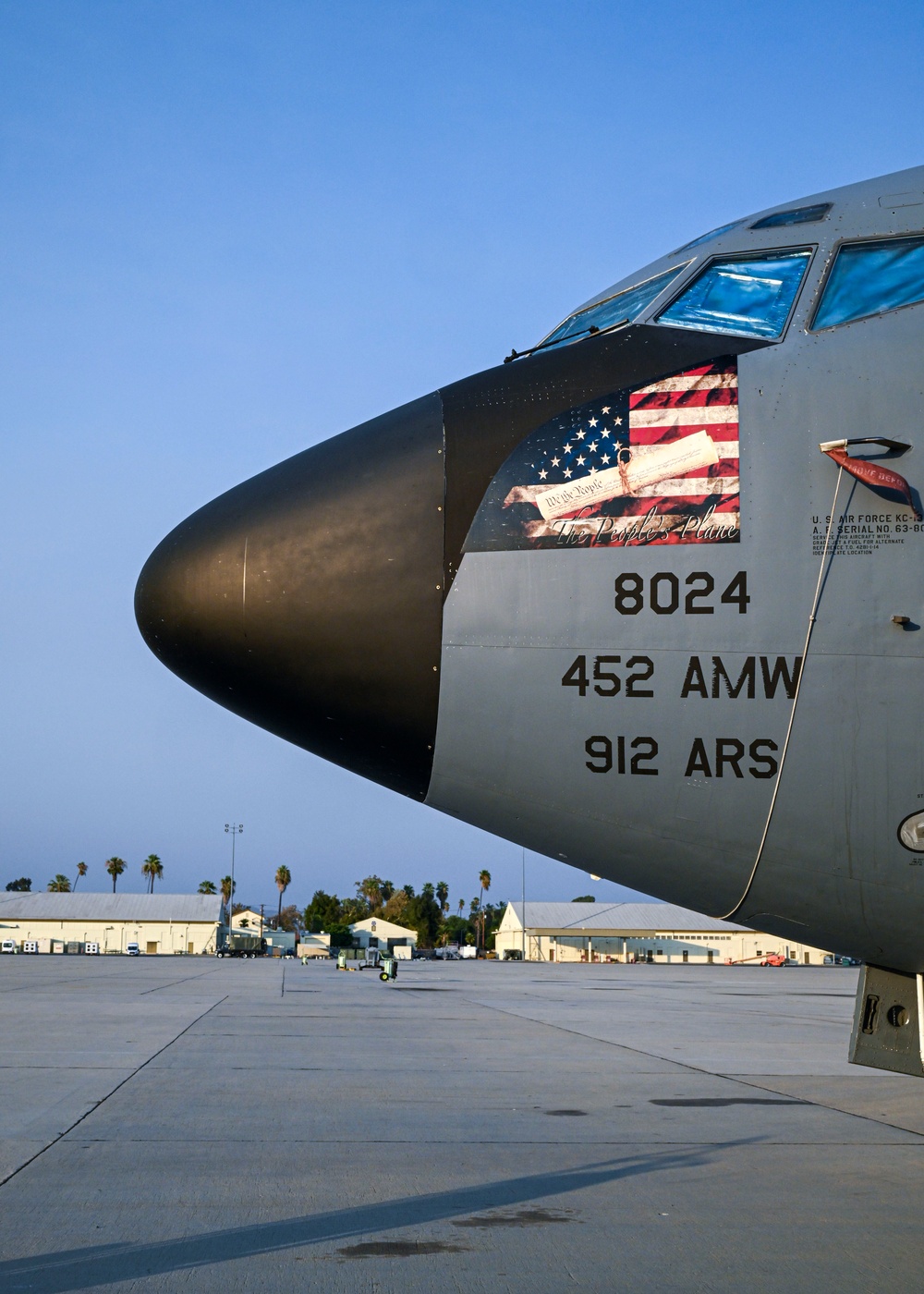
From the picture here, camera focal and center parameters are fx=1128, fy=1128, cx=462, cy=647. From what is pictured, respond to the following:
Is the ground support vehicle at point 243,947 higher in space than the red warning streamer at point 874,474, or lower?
lower

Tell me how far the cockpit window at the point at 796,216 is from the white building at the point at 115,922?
94956mm

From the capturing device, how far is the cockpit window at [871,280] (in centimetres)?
501

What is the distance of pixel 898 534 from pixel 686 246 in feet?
7.24

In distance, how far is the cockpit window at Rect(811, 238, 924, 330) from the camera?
16.4 feet

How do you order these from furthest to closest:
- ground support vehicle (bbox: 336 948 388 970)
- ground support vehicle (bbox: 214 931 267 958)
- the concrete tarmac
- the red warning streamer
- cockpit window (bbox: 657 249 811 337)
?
1. ground support vehicle (bbox: 214 931 267 958)
2. ground support vehicle (bbox: 336 948 388 970)
3. cockpit window (bbox: 657 249 811 337)
4. the concrete tarmac
5. the red warning streamer

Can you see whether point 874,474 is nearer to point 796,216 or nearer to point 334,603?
point 796,216

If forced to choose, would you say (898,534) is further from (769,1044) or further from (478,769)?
(769,1044)

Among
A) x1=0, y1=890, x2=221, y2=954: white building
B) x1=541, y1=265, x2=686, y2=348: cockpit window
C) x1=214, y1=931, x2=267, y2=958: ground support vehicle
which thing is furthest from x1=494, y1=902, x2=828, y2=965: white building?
x1=541, y1=265, x2=686, y2=348: cockpit window

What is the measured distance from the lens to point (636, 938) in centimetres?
9181

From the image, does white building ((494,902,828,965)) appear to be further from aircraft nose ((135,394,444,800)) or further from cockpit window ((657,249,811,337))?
aircraft nose ((135,394,444,800))

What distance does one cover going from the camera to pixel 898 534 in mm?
4582

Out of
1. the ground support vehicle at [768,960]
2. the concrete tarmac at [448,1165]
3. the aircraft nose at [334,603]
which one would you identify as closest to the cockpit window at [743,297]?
the aircraft nose at [334,603]

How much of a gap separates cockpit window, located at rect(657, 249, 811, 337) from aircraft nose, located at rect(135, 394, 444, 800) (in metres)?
1.31

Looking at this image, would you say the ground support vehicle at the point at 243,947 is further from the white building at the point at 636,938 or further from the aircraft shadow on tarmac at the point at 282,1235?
the aircraft shadow on tarmac at the point at 282,1235
